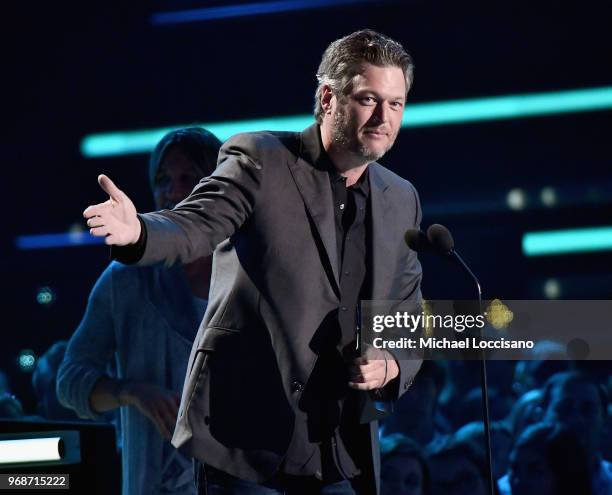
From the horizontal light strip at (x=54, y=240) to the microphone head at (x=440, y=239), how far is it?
5384mm

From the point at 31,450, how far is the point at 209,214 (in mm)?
752

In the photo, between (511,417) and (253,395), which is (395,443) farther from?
(253,395)

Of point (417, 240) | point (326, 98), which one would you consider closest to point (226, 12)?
point (326, 98)

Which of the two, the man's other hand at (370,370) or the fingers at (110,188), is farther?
the man's other hand at (370,370)

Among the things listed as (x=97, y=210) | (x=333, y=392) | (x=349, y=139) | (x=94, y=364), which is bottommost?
(x=333, y=392)

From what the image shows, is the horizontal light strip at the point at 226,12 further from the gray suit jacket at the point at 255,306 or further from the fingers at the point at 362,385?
the fingers at the point at 362,385

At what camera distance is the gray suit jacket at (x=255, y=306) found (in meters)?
1.89

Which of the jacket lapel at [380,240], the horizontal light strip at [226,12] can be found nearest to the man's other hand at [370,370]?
the jacket lapel at [380,240]

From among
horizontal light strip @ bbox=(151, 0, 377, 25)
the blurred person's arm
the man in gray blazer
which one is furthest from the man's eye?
horizontal light strip @ bbox=(151, 0, 377, 25)

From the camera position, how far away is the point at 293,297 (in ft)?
6.29

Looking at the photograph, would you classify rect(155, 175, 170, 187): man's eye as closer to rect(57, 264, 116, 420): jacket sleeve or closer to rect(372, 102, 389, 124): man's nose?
rect(57, 264, 116, 420): jacket sleeve

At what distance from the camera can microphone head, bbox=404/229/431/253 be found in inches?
83.9

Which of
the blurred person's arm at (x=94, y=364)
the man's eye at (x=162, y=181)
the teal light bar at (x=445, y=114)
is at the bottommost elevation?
the blurred person's arm at (x=94, y=364)

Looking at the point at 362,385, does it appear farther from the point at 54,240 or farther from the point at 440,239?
the point at 54,240
